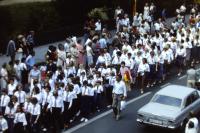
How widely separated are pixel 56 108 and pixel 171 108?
421 centimetres

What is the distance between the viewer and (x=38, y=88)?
19.2m

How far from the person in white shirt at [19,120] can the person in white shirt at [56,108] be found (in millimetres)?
1283

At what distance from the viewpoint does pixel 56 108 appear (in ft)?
62.4

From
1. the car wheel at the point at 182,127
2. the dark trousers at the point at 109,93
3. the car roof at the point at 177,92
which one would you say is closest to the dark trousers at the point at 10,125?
the dark trousers at the point at 109,93

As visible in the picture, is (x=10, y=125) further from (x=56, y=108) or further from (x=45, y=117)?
(x=56, y=108)

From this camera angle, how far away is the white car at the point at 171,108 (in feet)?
62.1

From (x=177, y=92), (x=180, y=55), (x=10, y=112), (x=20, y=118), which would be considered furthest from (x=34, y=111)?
(x=180, y=55)

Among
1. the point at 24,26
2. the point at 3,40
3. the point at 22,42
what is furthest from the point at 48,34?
the point at 22,42

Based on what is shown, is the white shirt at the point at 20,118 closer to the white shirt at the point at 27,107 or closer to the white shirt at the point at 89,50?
the white shirt at the point at 27,107

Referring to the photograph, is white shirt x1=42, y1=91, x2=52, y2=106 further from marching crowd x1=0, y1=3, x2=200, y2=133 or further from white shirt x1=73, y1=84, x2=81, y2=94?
white shirt x1=73, y1=84, x2=81, y2=94

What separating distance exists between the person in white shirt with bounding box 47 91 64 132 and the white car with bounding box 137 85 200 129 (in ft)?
9.39

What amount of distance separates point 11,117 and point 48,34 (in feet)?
48.3

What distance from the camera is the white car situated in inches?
746

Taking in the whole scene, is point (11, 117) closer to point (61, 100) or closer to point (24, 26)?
point (61, 100)
